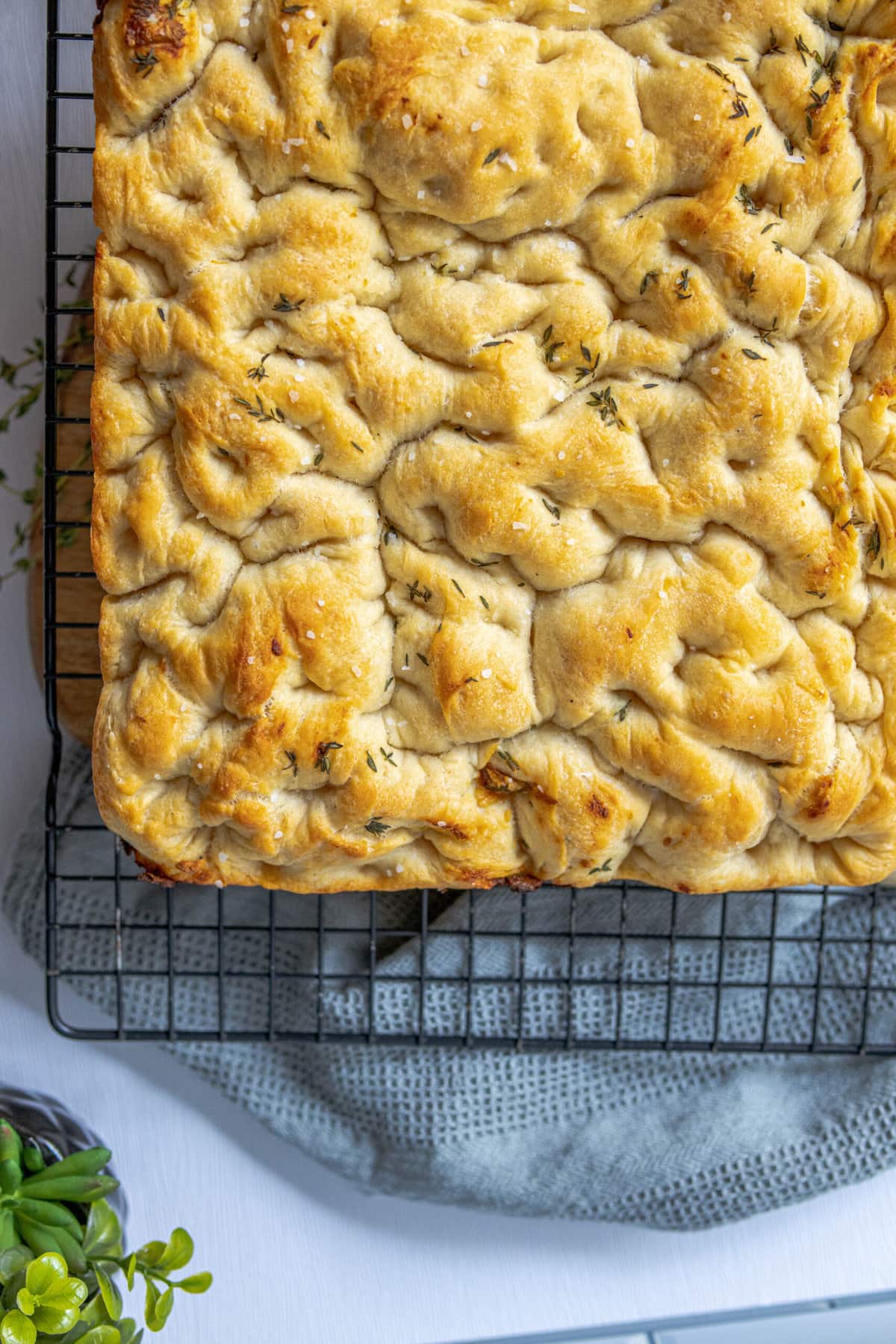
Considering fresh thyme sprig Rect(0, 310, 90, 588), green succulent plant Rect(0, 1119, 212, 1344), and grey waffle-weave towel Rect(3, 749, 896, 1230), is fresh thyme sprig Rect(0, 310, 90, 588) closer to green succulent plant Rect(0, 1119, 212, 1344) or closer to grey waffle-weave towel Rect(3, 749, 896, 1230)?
grey waffle-weave towel Rect(3, 749, 896, 1230)

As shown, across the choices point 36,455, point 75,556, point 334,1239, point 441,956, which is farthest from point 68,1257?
point 36,455

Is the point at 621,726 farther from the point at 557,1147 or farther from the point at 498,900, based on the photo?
the point at 557,1147

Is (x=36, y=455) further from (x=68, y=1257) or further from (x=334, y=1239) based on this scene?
(x=334, y=1239)

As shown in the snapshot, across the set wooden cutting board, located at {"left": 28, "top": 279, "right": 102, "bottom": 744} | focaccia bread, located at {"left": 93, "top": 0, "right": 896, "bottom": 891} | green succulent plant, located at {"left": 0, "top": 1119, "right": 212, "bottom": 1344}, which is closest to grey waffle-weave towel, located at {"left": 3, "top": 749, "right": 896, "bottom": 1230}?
wooden cutting board, located at {"left": 28, "top": 279, "right": 102, "bottom": 744}

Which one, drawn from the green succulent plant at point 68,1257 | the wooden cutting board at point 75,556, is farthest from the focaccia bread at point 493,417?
the green succulent plant at point 68,1257

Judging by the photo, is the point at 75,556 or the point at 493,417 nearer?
the point at 493,417

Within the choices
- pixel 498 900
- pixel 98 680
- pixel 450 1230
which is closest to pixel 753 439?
pixel 498 900

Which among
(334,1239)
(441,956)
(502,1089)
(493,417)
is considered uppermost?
(493,417)
